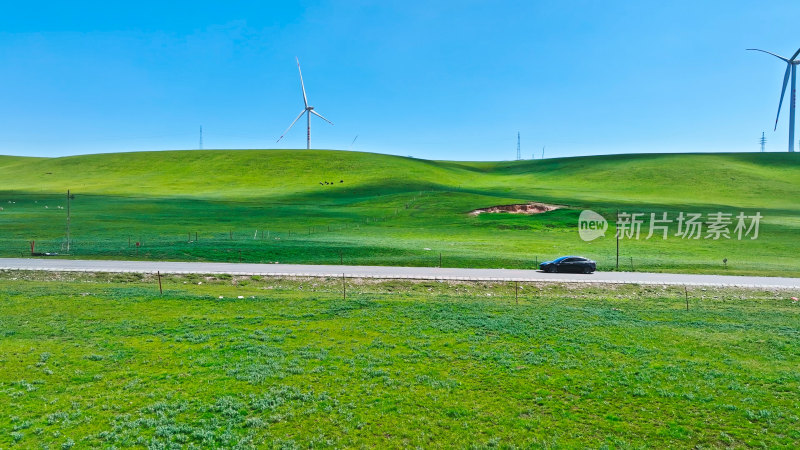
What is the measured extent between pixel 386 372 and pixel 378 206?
72182 millimetres

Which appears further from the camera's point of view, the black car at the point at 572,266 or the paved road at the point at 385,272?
the black car at the point at 572,266

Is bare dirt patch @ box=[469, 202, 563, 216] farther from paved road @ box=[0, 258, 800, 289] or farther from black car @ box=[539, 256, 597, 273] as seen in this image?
paved road @ box=[0, 258, 800, 289]

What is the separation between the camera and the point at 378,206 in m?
88.2

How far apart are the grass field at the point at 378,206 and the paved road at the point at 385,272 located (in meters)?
3.38

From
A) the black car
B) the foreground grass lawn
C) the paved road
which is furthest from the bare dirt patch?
the foreground grass lawn

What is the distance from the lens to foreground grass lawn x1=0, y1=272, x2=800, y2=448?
12758 mm

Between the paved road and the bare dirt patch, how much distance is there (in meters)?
40.6

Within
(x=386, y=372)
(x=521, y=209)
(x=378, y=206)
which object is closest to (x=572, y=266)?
(x=386, y=372)

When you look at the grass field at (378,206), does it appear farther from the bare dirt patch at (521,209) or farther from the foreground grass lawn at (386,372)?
the foreground grass lawn at (386,372)

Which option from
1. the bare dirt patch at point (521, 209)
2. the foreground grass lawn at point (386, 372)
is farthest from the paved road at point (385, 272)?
the bare dirt patch at point (521, 209)

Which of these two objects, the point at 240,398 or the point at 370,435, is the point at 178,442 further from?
the point at 370,435

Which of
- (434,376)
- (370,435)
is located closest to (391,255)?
(434,376)

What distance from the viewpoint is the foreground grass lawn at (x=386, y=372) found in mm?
12758

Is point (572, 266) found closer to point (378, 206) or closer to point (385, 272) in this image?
point (385, 272)
